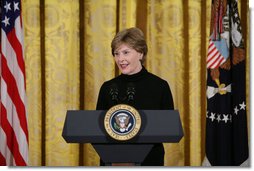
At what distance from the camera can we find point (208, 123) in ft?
8.70

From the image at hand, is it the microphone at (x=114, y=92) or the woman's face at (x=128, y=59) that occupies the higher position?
the woman's face at (x=128, y=59)

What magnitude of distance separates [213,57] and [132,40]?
1.89ft

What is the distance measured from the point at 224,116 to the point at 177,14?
0.78 meters

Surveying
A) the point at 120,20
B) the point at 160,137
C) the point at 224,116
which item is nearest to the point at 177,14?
the point at 120,20

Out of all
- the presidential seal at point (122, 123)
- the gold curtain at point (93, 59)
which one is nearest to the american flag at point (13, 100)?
the gold curtain at point (93, 59)

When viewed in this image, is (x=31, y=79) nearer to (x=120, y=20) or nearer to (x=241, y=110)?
(x=120, y=20)

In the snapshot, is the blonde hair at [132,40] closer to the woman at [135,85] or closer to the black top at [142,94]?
the woman at [135,85]

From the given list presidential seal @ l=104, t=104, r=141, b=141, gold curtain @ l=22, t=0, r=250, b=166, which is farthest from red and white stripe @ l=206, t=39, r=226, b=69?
presidential seal @ l=104, t=104, r=141, b=141

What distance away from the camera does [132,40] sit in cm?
258

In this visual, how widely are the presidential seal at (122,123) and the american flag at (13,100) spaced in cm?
84

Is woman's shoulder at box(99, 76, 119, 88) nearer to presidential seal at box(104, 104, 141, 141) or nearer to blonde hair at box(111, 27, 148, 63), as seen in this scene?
blonde hair at box(111, 27, 148, 63)

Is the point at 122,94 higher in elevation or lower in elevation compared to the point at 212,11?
lower

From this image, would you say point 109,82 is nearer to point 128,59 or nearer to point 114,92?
point 114,92

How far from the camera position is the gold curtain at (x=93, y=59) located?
2.64 metres
